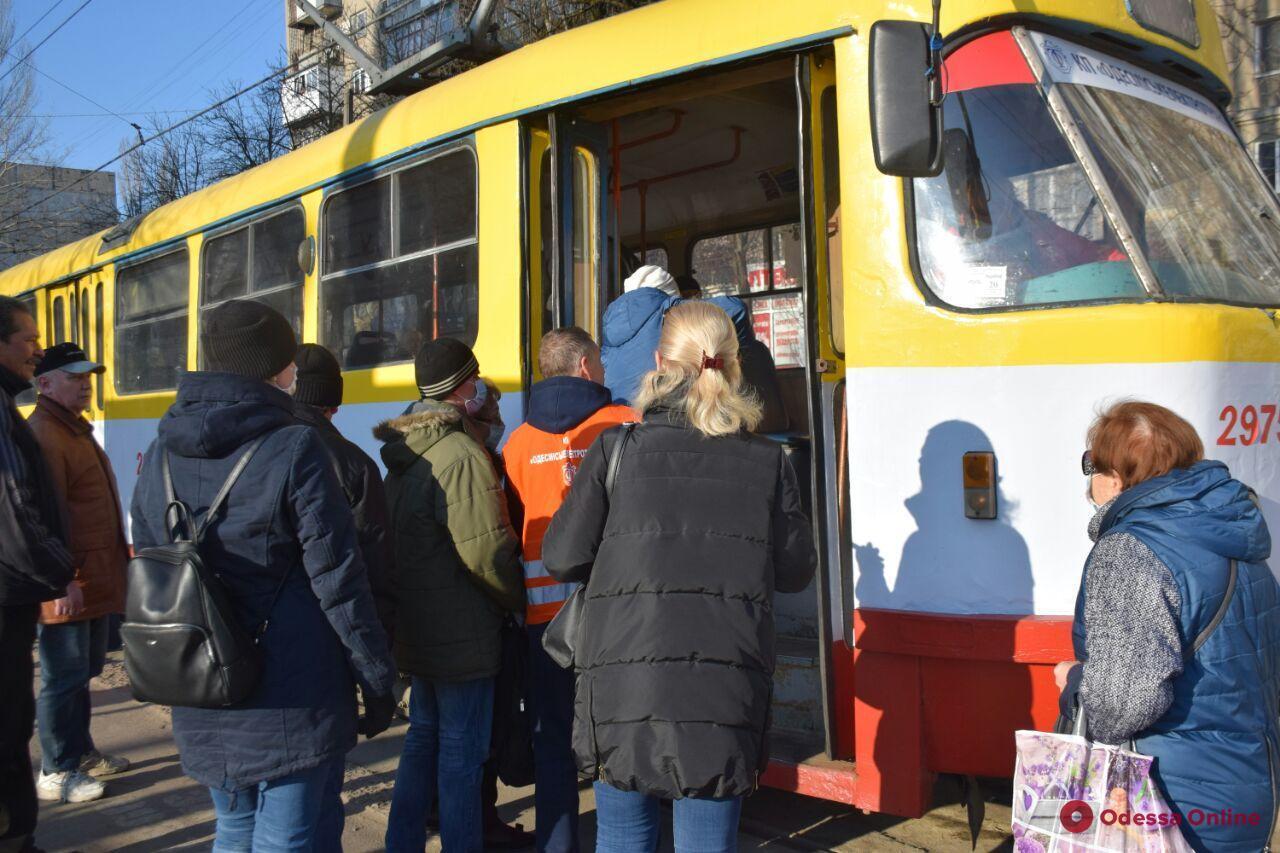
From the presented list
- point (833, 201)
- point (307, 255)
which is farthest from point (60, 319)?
point (833, 201)

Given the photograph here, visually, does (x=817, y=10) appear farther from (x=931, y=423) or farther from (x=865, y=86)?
(x=931, y=423)

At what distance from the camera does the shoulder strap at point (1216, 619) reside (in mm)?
2240

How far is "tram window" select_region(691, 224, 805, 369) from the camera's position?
6.53m

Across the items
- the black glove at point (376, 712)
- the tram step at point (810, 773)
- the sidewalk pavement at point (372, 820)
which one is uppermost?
the black glove at point (376, 712)

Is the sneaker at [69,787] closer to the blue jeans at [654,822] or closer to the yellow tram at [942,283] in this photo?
the yellow tram at [942,283]

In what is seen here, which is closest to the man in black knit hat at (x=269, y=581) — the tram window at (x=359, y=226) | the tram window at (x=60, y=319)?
the tram window at (x=359, y=226)

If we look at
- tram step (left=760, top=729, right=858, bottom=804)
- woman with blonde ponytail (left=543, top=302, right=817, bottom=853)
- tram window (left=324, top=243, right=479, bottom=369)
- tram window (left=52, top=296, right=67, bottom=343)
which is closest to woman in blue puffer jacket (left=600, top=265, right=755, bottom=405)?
tram window (left=324, top=243, right=479, bottom=369)

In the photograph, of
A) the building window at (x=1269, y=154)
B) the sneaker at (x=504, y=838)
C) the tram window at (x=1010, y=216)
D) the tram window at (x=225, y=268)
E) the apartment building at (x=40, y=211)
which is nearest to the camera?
the tram window at (x=1010, y=216)

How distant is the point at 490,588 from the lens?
131 inches

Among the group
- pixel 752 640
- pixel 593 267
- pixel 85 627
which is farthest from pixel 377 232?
pixel 752 640

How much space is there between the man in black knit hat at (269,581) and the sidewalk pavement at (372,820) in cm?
160

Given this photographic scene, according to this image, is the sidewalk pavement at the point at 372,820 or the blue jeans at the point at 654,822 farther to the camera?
the sidewalk pavement at the point at 372,820

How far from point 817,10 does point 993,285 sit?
1.10 metres

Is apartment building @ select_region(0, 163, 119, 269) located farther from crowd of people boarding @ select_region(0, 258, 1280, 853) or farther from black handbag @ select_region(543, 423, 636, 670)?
black handbag @ select_region(543, 423, 636, 670)
